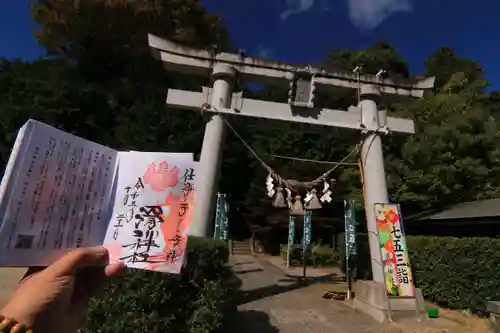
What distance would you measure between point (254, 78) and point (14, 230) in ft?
25.7

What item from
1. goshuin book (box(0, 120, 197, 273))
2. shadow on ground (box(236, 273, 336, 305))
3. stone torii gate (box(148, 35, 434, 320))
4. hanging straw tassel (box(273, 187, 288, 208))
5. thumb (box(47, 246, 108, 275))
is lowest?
shadow on ground (box(236, 273, 336, 305))

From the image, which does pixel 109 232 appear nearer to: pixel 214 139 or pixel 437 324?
pixel 214 139

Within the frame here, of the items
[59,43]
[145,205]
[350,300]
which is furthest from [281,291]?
[59,43]

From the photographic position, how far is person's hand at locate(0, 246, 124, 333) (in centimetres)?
116

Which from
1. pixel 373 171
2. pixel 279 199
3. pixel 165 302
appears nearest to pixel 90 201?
pixel 165 302

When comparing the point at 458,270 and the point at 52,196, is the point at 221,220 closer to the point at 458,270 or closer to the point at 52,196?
the point at 458,270

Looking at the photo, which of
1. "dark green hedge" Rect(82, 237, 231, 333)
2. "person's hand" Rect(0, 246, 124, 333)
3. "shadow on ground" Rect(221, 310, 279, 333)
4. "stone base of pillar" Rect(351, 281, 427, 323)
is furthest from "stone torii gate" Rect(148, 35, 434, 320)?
"person's hand" Rect(0, 246, 124, 333)

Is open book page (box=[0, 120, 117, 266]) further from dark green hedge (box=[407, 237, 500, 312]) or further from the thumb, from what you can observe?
dark green hedge (box=[407, 237, 500, 312])

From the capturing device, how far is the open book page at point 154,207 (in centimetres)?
158

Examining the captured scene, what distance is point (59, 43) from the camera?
17891mm

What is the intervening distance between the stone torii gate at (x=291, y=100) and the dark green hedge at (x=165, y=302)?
2.56 m

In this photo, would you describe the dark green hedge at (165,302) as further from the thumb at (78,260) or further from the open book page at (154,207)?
the thumb at (78,260)

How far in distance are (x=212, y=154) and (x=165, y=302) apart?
3.89m

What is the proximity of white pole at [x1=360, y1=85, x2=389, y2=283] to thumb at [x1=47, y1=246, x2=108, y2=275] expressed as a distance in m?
7.26
